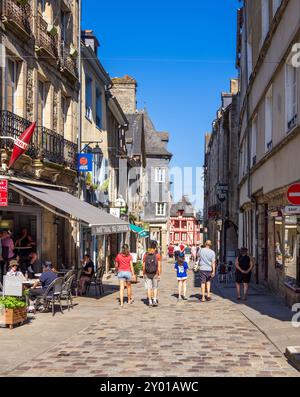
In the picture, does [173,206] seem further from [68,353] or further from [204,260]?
[68,353]

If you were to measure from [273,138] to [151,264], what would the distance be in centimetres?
484

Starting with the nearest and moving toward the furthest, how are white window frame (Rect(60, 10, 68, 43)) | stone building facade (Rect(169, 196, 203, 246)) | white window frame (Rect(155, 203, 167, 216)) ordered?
white window frame (Rect(60, 10, 68, 43)), white window frame (Rect(155, 203, 167, 216)), stone building facade (Rect(169, 196, 203, 246))

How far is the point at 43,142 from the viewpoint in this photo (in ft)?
57.2

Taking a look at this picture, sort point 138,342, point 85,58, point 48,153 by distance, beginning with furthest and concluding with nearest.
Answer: point 85,58 < point 48,153 < point 138,342

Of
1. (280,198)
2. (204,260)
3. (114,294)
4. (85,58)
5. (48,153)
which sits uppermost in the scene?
(85,58)

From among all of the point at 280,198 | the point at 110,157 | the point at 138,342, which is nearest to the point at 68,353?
the point at 138,342

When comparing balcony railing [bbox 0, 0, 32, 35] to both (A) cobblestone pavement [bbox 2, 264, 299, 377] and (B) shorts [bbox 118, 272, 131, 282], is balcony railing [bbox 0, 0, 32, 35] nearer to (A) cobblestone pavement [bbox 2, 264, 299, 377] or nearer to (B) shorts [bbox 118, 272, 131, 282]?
(B) shorts [bbox 118, 272, 131, 282]

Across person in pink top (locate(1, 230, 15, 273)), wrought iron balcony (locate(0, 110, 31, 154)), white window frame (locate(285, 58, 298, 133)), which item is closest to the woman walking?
white window frame (locate(285, 58, 298, 133))

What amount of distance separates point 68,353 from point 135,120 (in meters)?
38.5

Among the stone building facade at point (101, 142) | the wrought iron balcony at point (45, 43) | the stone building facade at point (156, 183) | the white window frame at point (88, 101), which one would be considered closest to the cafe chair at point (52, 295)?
the wrought iron balcony at point (45, 43)

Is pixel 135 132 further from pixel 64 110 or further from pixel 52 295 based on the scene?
pixel 52 295

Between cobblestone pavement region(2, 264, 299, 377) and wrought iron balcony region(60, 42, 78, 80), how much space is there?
9.31 metres

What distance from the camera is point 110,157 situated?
3159 centimetres

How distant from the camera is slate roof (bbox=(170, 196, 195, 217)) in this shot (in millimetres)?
100250
